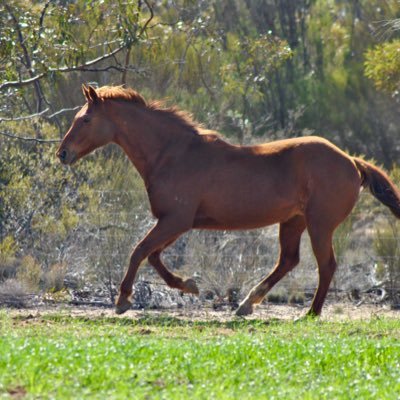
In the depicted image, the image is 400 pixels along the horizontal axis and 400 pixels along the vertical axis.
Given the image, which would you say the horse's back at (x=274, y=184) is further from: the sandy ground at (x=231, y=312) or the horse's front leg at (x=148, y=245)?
the sandy ground at (x=231, y=312)

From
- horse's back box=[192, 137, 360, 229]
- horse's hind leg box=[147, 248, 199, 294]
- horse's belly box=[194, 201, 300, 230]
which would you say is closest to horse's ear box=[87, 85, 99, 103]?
horse's back box=[192, 137, 360, 229]

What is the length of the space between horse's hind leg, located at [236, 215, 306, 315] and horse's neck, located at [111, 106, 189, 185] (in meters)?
1.57

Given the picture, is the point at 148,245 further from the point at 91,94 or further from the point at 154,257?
the point at 91,94

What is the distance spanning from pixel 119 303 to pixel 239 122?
10656mm

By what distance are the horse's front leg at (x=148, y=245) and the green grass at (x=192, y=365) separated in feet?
4.80

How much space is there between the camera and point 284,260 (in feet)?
37.2

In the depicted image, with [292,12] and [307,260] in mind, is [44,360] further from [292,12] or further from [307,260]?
[292,12]

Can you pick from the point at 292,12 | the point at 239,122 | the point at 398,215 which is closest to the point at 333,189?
the point at 398,215

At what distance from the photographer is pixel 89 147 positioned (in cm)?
1095

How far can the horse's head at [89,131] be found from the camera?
427 inches

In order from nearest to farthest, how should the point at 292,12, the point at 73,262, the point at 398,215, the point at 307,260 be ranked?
the point at 398,215 < the point at 73,262 < the point at 307,260 < the point at 292,12

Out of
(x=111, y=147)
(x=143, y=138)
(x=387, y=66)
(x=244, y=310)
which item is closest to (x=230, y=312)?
(x=244, y=310)

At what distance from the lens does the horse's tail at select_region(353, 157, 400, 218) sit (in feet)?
37.0

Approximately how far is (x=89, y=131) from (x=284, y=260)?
8.37ft
